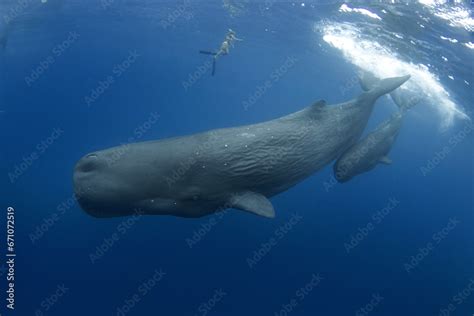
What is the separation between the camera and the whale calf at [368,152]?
11096 millimetres

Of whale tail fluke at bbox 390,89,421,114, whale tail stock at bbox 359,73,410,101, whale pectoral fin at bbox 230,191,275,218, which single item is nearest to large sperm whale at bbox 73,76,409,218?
whale pectoral fin at bbox 230,191,275,218

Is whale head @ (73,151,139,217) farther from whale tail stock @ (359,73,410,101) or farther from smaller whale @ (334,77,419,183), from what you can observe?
whale tail stock @ (359,73,410,101)

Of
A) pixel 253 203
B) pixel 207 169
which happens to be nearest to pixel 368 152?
pixel 253 203

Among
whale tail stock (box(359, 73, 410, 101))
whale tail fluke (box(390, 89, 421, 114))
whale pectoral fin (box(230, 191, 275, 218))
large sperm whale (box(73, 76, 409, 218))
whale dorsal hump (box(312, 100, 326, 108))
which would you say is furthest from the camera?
whale tail fluke (box(390, 89, 421, 114))

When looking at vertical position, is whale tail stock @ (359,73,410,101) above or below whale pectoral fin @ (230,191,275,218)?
above

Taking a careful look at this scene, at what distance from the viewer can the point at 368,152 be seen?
38.7 feet

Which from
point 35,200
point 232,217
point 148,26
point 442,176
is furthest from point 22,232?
point 442,176

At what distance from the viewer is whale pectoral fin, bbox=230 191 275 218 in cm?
723

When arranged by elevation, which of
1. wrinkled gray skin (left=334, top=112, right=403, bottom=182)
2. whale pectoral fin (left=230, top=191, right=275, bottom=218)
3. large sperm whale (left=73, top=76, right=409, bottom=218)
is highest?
large sperm whale (left=73, top=76, right=409, bottom=218)

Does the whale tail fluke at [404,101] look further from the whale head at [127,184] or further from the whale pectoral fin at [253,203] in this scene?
the whale head at [127,184]

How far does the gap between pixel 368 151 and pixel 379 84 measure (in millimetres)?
2396

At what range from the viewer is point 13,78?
54406 mm

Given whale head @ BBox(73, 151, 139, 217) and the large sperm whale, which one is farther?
the large sperm whale

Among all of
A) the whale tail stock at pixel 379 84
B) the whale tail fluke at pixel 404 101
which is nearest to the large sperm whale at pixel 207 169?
the whale tail stock at pixel 379 84
